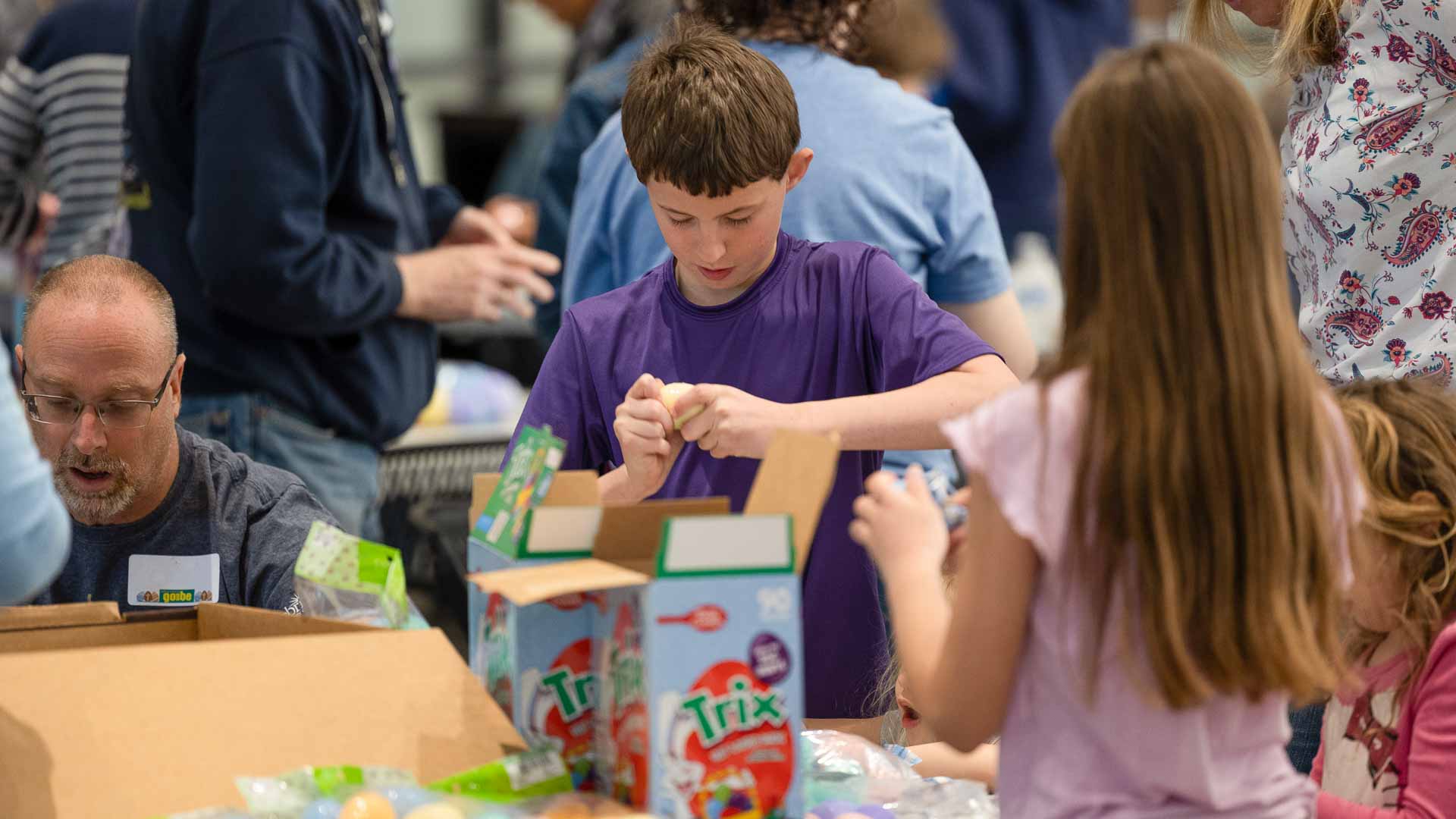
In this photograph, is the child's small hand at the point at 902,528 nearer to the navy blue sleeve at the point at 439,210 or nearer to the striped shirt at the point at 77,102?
the navy blue sleeve at the point at 439,210

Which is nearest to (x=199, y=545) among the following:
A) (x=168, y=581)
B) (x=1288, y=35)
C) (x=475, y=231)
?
(x=168, y=581)

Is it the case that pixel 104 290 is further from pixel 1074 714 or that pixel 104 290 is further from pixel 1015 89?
pixel 1015 89

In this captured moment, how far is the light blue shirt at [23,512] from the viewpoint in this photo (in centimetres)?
147

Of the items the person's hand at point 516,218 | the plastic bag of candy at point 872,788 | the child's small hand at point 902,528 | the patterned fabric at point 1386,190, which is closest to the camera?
the child's small hand at point 902,528

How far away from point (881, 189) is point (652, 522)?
1.04 metres

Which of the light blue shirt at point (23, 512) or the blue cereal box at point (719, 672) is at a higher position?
the light blue shirt at point (23, 512)

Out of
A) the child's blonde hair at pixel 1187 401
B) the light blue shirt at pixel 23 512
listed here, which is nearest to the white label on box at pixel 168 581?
the light blue shirt at pixel 23 512

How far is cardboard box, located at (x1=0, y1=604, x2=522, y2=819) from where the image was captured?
5.19 ft

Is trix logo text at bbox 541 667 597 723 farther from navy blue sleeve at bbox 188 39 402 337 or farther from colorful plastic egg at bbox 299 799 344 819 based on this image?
navy blue sleeve at bbox 188 39 402 337

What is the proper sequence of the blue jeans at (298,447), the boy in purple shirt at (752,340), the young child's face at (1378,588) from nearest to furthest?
the young child's face at (1378,588)
the boy in purple shirt at (752,340)
the blue jeans at (298,447)

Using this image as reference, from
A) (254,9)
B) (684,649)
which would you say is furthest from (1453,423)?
(254,9)

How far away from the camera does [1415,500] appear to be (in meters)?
1.77

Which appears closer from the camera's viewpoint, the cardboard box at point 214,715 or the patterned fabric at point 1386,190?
the cardboard box at point 214,715

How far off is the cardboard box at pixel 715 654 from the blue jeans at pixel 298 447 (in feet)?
5.15
